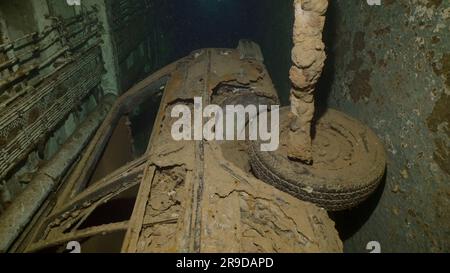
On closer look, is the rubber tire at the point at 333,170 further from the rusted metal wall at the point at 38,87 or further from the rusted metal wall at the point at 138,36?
the rusted metal wall at the point at 138,36

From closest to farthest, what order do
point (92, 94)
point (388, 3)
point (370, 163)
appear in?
point (370, 163)
point (388, 3)
point (92, 94)

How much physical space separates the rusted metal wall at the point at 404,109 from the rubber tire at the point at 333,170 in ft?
Result: 0.81

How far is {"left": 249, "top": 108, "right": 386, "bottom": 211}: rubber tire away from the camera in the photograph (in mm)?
2332

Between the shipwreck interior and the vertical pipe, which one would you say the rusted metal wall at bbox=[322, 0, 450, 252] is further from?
the vertical pipe

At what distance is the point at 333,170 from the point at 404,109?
79 centimetres

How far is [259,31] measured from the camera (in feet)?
31.3

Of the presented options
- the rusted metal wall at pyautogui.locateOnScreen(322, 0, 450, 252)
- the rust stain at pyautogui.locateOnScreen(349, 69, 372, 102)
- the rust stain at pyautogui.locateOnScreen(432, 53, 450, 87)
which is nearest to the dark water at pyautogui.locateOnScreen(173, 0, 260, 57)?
the rust stain at pyautogui.locateOnScreen(349, 69, 372, 102)

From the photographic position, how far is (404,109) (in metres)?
2.50

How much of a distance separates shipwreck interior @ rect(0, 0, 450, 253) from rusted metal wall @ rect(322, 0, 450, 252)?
11 millimetres

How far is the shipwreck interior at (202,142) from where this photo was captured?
210 cm
